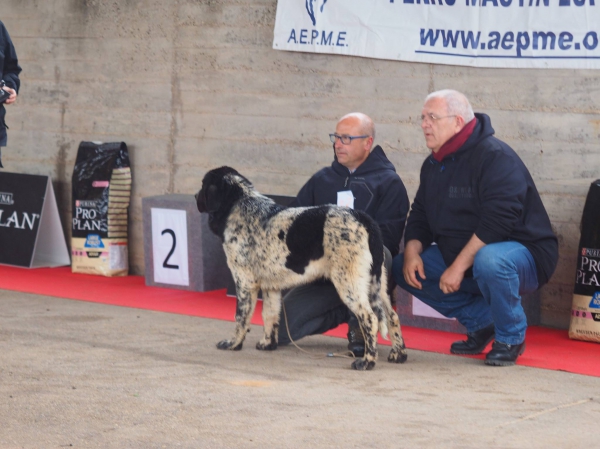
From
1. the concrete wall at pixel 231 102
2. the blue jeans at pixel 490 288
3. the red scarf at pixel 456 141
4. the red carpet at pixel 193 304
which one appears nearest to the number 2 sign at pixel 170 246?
the red carpet at pixel 193 304

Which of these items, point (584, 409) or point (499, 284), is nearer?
point (584, 409)

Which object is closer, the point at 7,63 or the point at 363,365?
the point at 363,365

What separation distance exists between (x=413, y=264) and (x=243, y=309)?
0.87 meters

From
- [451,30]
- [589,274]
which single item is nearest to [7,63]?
[451,30]

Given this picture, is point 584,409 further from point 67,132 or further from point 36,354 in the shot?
point 67,132

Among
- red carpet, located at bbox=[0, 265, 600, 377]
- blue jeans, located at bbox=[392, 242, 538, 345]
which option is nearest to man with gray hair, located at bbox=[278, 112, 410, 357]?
blue jeans, located at bbox=[392, 242, 538, 345]

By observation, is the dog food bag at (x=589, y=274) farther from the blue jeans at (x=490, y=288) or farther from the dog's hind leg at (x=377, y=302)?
the dog's hind leg at (x=377, y=302)

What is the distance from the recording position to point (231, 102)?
6.81 metres

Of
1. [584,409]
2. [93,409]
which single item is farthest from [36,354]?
[584,409]

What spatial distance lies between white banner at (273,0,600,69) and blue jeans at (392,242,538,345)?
1514 mm

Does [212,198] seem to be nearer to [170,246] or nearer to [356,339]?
[356,339]

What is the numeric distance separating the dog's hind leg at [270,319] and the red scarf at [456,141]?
107 centimetres

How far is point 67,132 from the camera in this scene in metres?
7.59

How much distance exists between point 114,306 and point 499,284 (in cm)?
268
